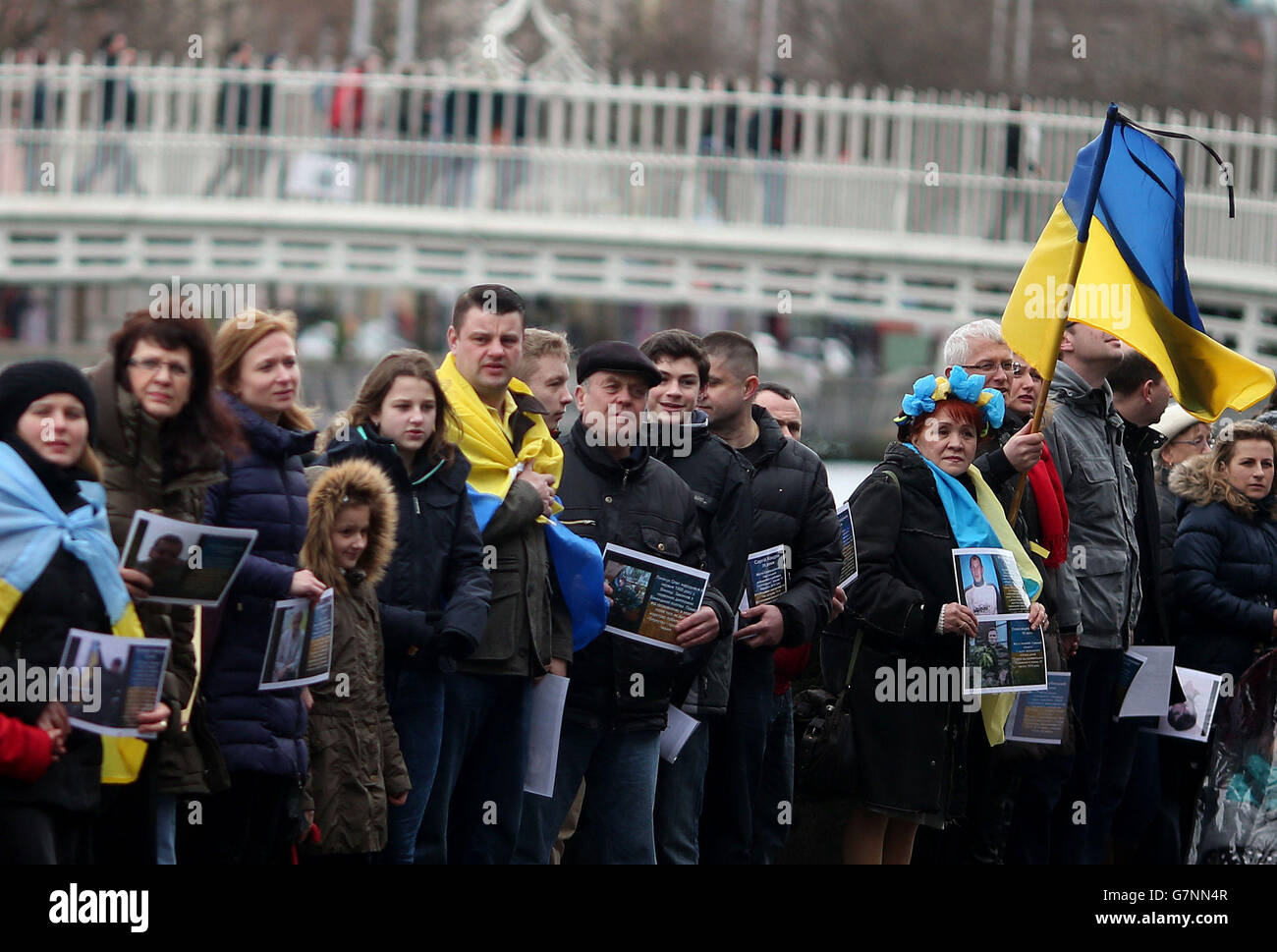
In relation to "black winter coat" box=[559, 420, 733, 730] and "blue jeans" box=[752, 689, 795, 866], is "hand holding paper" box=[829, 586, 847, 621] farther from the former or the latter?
"black winter coat" box=[559, 420, 733, 730]

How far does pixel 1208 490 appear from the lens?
372 inches

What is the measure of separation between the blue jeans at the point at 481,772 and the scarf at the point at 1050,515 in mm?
2140

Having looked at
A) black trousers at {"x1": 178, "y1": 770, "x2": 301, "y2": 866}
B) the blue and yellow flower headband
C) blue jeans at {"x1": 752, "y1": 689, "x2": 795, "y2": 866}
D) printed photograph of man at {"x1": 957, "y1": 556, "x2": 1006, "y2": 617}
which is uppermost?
the blue and yellow flower headband

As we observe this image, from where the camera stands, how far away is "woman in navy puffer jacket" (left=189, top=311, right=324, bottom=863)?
251 inches

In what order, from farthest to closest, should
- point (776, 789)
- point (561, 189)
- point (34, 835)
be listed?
point (561, 189), point (776, 789), point (34, 835)

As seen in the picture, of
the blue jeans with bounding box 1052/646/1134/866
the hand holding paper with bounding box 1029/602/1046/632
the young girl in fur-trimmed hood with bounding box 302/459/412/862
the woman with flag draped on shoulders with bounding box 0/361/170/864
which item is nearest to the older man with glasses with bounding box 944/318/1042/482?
the hand holding paper with bounding box 1029/602/1046/632

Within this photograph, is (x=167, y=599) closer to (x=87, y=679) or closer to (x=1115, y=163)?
(x=87, y=679)

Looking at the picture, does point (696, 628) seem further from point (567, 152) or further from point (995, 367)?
point (567, 152)

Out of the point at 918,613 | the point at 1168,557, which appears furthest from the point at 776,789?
the point at 1168,557

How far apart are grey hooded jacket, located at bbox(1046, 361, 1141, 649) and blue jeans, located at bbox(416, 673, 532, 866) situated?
7.39 feet

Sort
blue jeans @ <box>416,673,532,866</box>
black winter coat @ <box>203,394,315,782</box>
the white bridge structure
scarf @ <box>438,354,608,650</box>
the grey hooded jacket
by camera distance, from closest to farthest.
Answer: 1. black winter coat @ <box>203,394,315,782</box>
2. blue jeans @ <box>416,673,532,866</box>
3. scarf @ <box>438,354,608,650</box>
4. the grey hooded jacket
5. the white bridge structure

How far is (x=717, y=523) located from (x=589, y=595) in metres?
0.68

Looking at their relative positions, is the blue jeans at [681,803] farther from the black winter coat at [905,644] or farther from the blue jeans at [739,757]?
the black winter coat at [905,644]

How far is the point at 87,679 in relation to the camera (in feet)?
19.1
